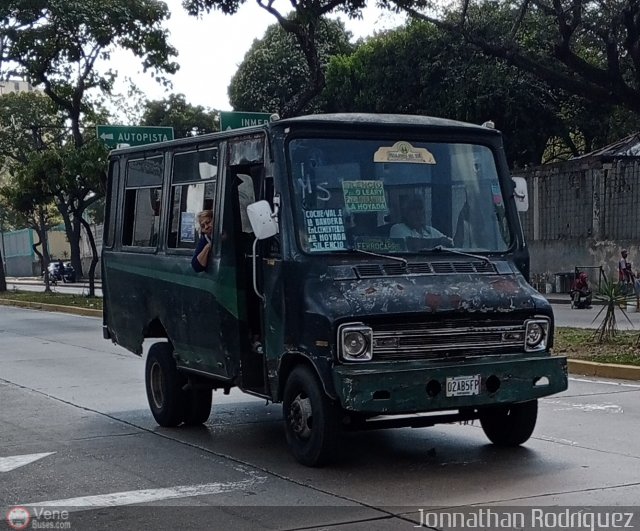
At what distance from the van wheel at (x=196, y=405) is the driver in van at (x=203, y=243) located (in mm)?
1472

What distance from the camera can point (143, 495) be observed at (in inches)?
280

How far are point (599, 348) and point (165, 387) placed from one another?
23.7 feet

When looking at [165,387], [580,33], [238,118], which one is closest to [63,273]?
[238,118]

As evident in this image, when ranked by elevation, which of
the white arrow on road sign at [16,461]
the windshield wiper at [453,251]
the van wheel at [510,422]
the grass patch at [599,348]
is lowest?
the white arrow on road sign at [16,461]

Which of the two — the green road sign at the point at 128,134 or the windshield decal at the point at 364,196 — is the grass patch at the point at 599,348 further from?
the green road sign at the point at 128,134

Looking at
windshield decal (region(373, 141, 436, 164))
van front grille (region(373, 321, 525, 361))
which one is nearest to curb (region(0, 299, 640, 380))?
van front grille (region(373, 321, 525, 361))

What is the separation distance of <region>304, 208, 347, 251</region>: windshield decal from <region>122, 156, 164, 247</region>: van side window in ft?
8.47

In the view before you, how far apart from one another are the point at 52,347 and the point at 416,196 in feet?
41.1

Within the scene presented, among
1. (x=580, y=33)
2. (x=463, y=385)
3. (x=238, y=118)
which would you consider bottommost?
(x=463, y=385)

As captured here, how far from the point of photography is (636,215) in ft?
97.1

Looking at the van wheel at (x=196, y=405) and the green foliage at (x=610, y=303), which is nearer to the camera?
the van wheel at (x=196, y=405)

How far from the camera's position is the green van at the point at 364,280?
7277 mm

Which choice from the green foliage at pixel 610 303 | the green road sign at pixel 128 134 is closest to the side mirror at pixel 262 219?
the green foliage at pixel 610 303

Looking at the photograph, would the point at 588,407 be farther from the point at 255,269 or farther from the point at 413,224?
the point at 255,269
